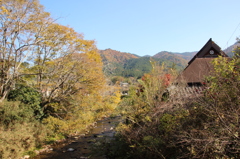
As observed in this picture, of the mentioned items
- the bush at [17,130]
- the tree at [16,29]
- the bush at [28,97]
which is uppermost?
the tree at [16,29]

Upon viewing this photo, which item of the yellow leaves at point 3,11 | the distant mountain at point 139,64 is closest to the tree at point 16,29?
the yellow leaves at point 3,11

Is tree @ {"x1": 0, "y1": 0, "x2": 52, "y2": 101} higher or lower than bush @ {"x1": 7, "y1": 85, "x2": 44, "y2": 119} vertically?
higher

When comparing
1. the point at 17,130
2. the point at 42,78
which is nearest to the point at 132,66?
the point at 42,78

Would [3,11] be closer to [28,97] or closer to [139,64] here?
[28,97]

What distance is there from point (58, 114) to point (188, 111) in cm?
1221

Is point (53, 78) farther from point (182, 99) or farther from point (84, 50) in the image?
point (182, 99)

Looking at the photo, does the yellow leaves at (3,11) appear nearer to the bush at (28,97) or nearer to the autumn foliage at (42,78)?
the autumn foliage at (42,78)

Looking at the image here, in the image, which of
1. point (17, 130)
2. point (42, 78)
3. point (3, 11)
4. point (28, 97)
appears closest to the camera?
point (3, 11)

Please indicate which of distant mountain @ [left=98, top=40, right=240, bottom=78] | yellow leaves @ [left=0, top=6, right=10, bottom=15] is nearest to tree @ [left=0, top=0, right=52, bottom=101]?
yellow leaves @ [left=0, top=6, right=10, bottom=15]

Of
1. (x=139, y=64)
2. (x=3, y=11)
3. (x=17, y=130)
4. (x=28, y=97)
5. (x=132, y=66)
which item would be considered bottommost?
(x=17, y=130)

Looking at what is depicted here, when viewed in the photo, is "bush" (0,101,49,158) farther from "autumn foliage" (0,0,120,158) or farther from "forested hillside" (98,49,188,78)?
"forested hillside" (98,49,188,78)

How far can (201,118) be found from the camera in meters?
5.11

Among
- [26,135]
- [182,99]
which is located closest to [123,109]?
[182,99]

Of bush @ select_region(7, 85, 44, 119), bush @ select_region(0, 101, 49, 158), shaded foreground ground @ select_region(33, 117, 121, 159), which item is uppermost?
bush @ select_region(7, 85, 44, 119)
